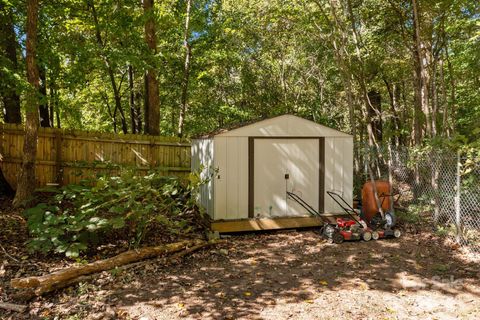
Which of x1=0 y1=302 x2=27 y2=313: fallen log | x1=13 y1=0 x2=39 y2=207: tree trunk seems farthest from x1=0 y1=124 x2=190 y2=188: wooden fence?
x1=0 y1=302 x2=27 y2=313: fallen log

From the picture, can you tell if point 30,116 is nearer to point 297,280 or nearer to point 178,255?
point 178,255

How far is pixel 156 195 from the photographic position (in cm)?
620

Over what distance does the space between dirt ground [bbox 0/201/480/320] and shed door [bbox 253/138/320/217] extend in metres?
1.26

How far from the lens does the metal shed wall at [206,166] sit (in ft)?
24.7

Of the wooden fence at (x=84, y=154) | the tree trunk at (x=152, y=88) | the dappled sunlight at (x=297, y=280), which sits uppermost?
the tree trunk at (x=152, y=88)

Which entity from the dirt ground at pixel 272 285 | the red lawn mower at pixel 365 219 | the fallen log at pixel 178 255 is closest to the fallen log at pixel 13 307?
the dirt ground at pixel 272 285

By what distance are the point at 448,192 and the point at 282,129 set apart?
354 centimetres

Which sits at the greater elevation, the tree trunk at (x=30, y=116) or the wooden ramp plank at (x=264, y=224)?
the tree trunk at (x=30, y=116)

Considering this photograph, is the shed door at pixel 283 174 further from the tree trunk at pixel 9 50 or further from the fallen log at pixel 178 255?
the tree trunk at pixel 9 50

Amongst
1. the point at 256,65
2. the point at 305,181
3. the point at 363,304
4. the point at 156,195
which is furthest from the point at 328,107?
the point at 363,304

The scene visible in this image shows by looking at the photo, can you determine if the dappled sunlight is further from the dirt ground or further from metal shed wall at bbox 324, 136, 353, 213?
metal shed wall at bbox 324, 136, 353, 213

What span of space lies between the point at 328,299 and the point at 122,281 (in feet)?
8.93

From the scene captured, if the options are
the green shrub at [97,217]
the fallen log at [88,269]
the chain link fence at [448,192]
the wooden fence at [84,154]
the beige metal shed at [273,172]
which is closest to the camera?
the fallen log at [88,269]

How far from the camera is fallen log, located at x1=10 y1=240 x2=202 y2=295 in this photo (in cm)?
430
